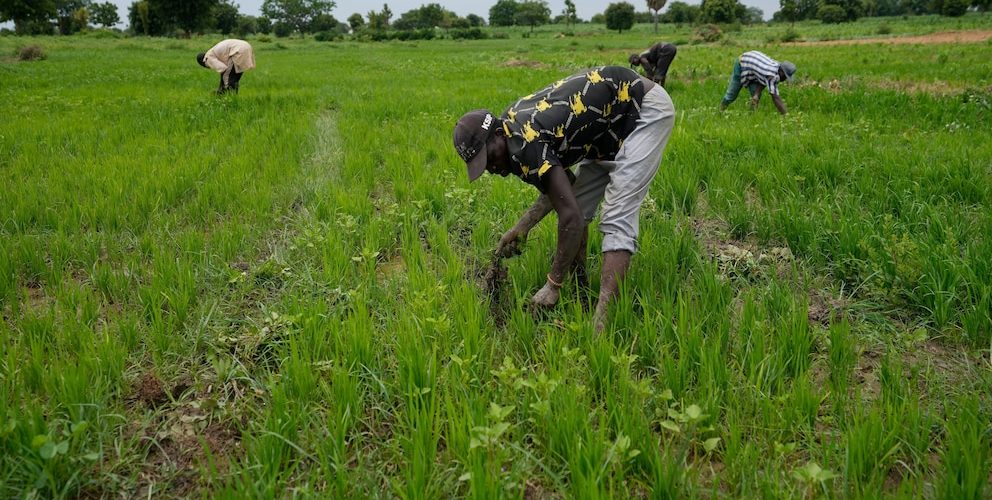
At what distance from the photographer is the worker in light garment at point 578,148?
7.31 feet

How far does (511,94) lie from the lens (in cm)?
912

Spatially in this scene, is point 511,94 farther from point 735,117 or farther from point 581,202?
point 581,202

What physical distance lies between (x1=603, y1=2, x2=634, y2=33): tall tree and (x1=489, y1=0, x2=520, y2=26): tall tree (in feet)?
97.0

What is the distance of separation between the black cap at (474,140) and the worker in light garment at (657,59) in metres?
4.58

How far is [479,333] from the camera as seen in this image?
7.80ft

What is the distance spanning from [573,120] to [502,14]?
86784mm

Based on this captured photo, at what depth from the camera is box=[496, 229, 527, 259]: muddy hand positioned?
2.74 meters

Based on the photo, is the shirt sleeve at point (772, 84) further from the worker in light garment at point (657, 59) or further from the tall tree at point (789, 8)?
the tall tree at point (789, 8)

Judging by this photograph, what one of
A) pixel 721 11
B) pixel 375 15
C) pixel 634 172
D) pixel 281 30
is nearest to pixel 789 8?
pixel 721 11

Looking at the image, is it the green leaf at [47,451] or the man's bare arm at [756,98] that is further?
the man's bare arm at [756,98]

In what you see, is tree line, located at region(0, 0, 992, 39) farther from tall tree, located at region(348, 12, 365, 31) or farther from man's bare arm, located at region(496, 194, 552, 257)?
man's bare arm, located at region(496, 194, 552, 257)

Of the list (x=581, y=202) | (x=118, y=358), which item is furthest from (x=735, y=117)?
(x=118, y=358)

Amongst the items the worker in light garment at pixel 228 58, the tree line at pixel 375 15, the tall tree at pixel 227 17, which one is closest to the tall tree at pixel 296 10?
the tree line at pixel 375 15

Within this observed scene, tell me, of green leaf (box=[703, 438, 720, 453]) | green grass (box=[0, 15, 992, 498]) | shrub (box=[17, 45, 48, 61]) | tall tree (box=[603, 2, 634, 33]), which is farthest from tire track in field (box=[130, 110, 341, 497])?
tall tree (box=[603, 2, 634, 33])
